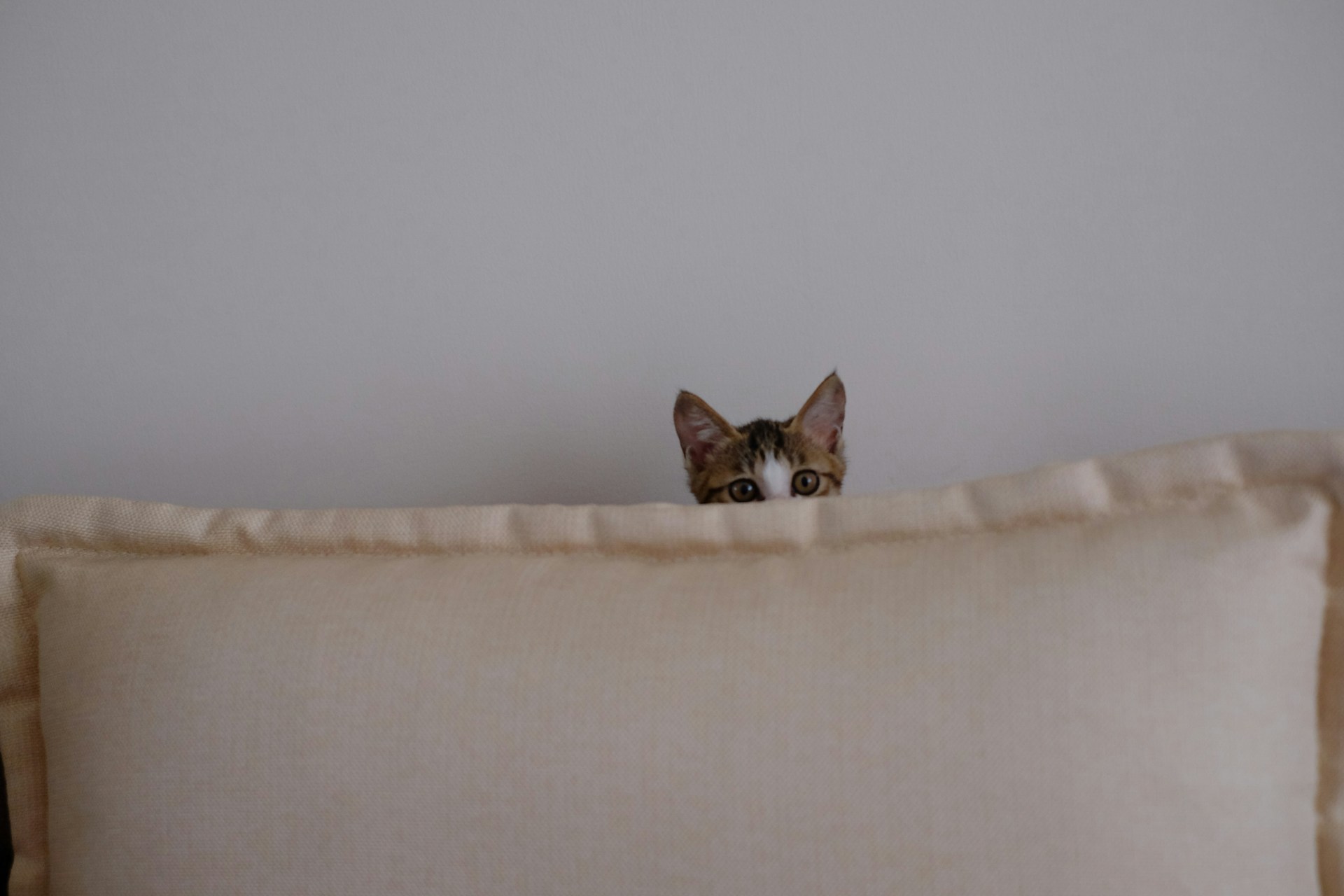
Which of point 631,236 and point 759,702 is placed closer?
point 759,702

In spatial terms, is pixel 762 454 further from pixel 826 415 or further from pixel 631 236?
pixel 631 236

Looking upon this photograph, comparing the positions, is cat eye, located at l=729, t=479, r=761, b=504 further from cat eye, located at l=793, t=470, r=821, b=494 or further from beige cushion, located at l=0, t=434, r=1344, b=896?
beige cushion, located at l=0, t=434, r=1344, b=896

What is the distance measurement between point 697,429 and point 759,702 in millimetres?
494

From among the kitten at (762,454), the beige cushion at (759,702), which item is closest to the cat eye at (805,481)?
the kitten at (762,454)

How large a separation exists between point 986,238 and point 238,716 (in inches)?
30.8

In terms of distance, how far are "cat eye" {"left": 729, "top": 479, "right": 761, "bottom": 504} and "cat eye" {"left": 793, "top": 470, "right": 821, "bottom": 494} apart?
4cm

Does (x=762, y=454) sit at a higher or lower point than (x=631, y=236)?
lower

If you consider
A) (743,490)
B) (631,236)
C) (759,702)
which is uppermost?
(631,236)

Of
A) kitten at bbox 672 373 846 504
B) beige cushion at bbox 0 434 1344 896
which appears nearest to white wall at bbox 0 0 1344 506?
kitten at bbox 672 373 846 504

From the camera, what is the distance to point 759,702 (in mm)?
429

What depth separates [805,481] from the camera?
3.01 feet

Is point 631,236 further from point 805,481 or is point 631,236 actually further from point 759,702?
point 759,702

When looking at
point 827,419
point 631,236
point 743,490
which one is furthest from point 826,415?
point 631,236

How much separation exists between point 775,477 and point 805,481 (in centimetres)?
4
